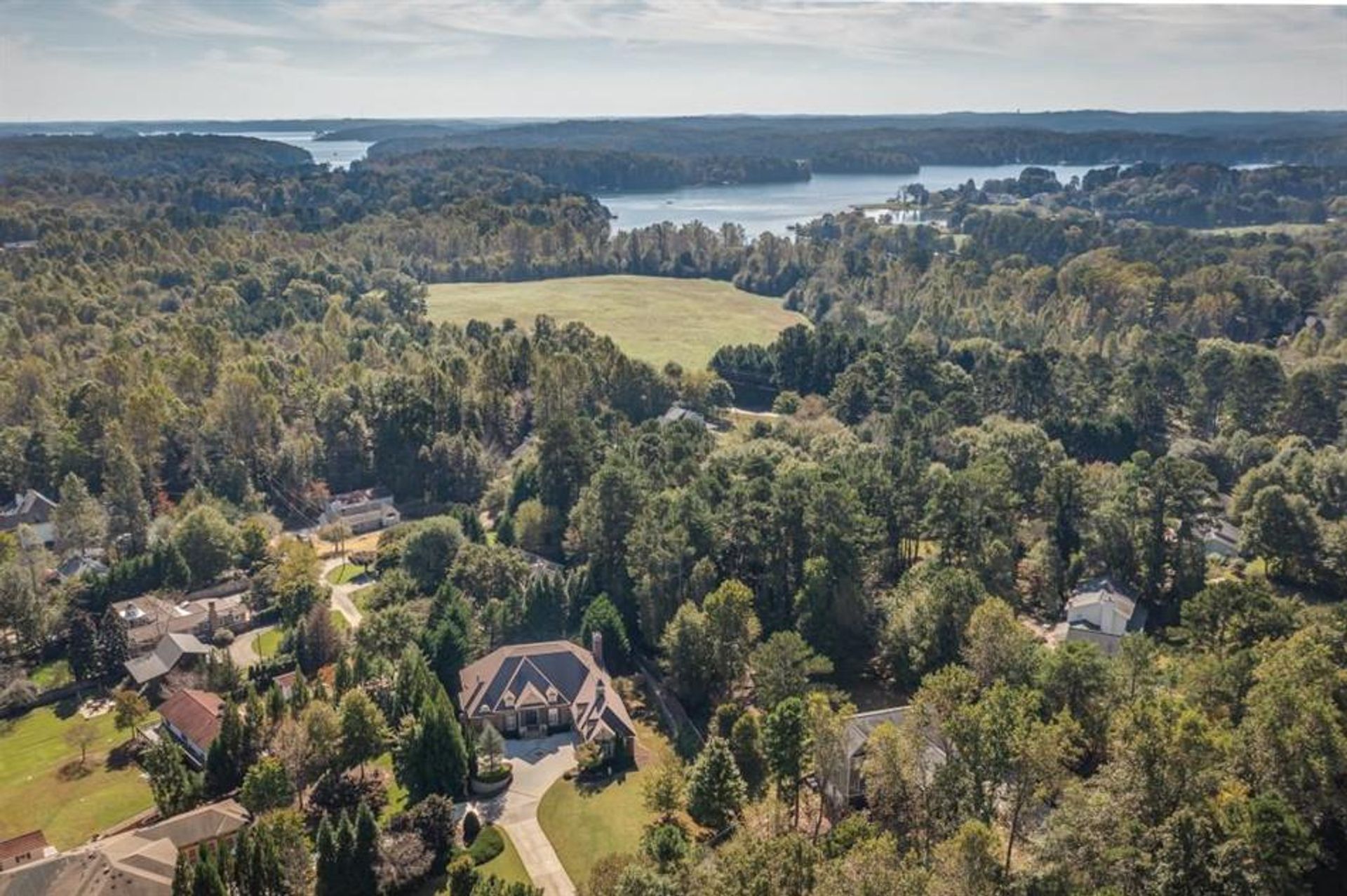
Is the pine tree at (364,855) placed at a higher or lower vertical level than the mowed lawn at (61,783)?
higher

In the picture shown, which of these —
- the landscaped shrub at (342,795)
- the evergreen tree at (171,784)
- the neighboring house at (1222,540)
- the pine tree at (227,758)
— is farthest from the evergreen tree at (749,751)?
the neighboring house at (1222,540)

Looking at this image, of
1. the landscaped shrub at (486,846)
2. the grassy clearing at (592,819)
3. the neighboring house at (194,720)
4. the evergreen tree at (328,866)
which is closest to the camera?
the evergreen tree at (328,866)

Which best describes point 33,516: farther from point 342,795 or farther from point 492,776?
point 492,776

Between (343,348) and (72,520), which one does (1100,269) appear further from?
(72,520)

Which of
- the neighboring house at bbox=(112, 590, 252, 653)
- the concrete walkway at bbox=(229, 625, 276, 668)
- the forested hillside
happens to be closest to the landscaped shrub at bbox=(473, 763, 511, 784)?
the forested hillside

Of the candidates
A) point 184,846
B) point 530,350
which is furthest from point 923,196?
point 184,846

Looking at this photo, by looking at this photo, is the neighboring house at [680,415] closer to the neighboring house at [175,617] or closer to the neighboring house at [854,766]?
the neighboring house at [175,617]
